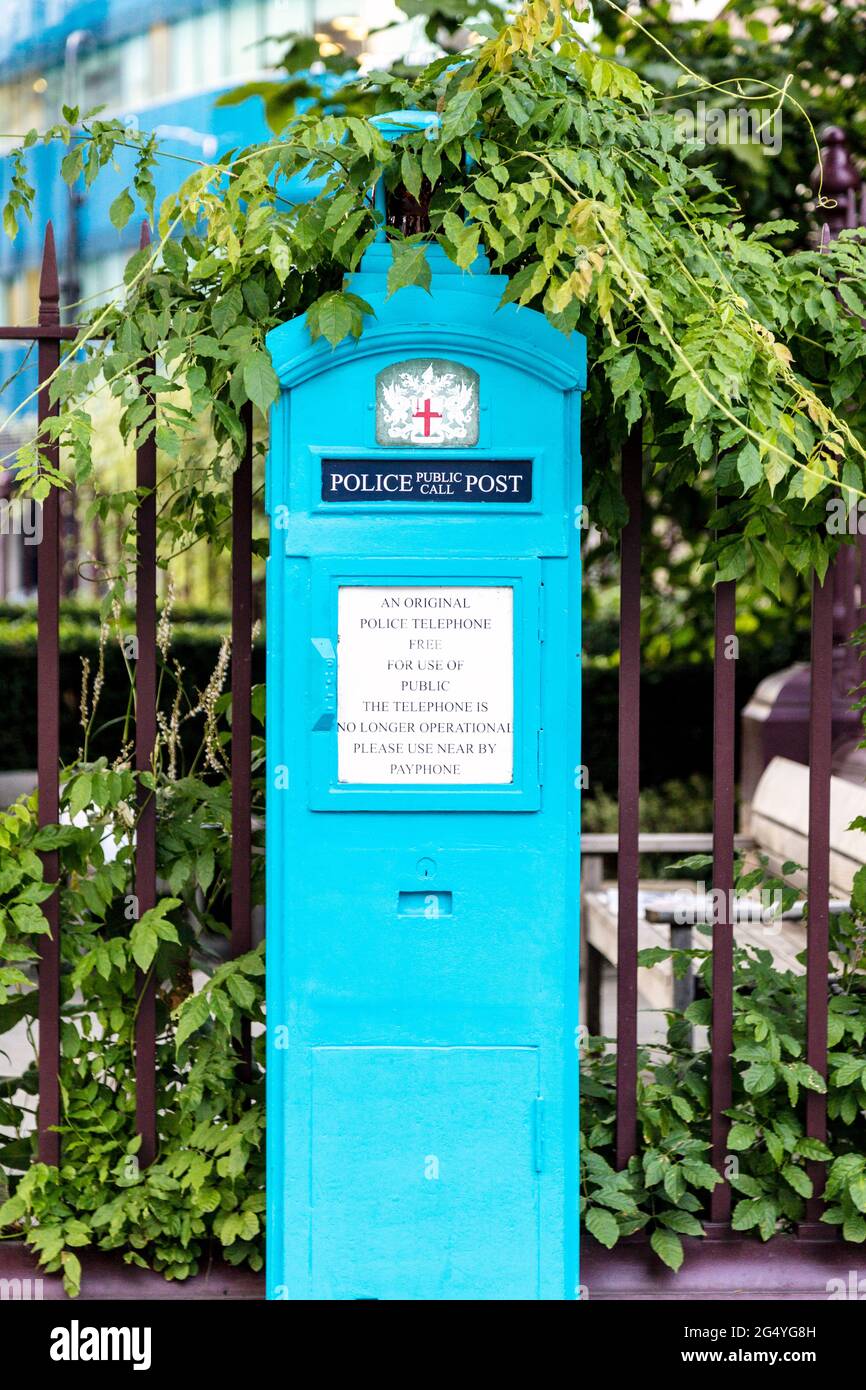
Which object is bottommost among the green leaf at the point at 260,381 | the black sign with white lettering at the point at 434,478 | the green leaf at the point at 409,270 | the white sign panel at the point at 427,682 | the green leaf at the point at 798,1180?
the green leaf at the point at 798,1180

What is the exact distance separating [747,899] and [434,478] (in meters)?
2.49

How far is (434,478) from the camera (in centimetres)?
264

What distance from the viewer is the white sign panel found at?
2.63m

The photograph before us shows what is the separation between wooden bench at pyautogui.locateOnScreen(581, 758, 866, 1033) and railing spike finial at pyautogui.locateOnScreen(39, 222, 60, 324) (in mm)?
2434

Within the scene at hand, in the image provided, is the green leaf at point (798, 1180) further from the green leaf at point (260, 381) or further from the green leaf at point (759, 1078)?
the green leaf at point (260, 381)

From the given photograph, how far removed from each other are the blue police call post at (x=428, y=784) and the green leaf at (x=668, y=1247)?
A: 1.29ft

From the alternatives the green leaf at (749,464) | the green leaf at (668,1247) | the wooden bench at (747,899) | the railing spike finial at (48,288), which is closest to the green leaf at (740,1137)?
the green leaf at (668,1247)

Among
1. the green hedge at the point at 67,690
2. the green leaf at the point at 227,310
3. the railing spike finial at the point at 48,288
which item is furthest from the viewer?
the green hedge at the point at 67,690

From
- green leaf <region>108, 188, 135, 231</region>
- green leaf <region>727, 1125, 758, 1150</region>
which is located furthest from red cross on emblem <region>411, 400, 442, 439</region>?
green leaf <region>727, 1125, 758, 1150</region>

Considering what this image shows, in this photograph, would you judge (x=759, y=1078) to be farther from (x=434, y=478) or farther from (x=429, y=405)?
(x=429, y=405)

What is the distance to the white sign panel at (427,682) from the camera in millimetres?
2633

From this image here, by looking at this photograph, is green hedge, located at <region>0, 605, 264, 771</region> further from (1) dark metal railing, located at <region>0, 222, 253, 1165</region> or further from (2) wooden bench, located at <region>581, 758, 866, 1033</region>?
(1) dark metal railing, located at <region>0, 222, 253, 1165</region>

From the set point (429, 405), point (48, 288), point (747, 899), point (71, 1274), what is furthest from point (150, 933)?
point (747, 899)

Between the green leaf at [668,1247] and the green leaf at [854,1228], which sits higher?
the green leaf at [854,1228]
